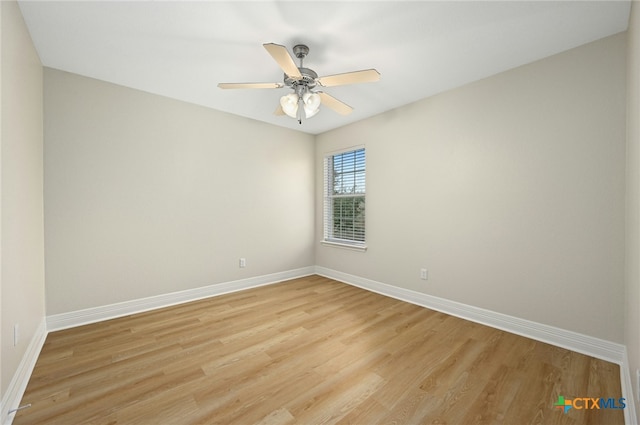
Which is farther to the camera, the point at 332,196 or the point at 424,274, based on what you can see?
the point at 332,196

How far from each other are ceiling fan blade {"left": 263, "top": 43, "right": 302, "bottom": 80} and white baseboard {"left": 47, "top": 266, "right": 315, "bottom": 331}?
285cm

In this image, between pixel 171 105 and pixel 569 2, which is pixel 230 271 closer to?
pixel 171 105

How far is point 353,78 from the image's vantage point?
2.02m

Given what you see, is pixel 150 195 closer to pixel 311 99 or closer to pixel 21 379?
pixel 21 379

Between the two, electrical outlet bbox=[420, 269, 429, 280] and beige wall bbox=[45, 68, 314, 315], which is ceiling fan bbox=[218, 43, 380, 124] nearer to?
beige wall bbox=[45, 68, 314, 315]

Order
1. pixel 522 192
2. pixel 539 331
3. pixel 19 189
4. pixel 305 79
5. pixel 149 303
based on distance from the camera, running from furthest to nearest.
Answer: pixel 149 303 < pixel 522 192 < pixel 539 331 < pixel 305 79 < pixel 19 189

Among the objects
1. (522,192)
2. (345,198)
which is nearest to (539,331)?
(522,192)

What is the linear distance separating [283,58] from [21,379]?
271 centimetres

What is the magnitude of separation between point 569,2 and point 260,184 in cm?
357

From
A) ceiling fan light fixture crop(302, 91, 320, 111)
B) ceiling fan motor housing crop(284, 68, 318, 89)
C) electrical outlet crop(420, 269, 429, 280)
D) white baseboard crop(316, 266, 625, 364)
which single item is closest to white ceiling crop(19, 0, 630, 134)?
ceiling fan motor housing crop(284, 68, 318, 89)

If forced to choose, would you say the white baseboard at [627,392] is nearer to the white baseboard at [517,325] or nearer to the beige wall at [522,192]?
the white baseboard at [517,325]

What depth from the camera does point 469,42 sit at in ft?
6.96

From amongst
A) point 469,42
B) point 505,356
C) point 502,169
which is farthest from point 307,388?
point 469,42

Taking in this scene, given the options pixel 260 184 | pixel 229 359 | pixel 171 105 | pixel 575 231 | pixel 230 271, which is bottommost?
pixel 229 359
